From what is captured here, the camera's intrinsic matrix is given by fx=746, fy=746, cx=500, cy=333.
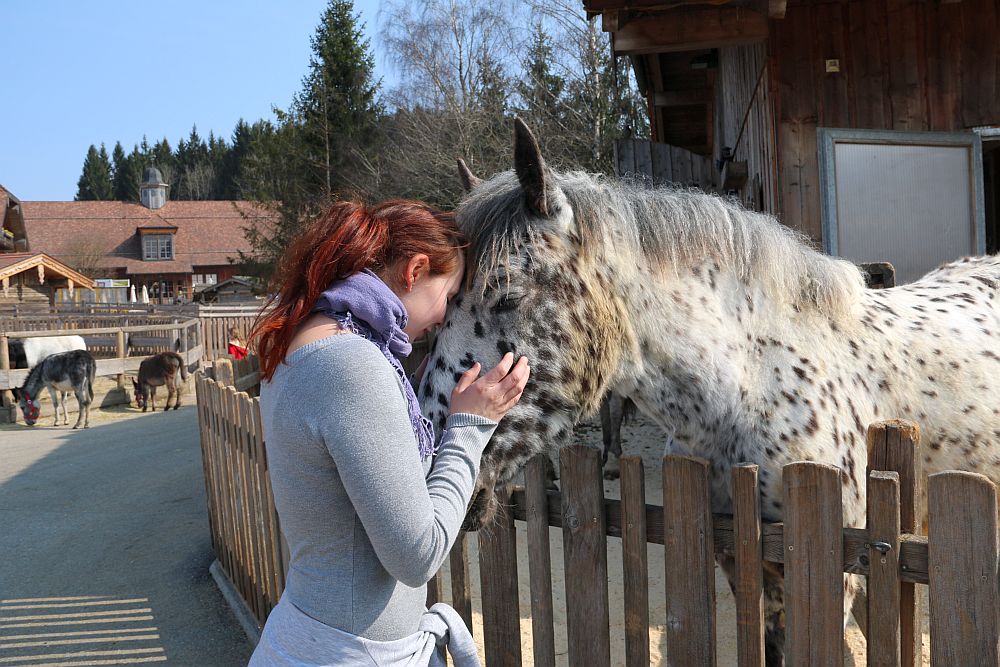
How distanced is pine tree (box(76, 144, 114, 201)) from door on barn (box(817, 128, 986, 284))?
98902mm

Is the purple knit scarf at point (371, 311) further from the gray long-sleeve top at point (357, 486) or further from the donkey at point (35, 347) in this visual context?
the donkey at point (35, 347)

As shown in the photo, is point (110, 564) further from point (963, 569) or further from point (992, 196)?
point (992, 196)

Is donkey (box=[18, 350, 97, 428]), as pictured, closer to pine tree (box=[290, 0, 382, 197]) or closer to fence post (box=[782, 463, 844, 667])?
fence post (box=[782, 463, 844, 667])

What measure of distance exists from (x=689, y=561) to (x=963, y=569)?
67cm

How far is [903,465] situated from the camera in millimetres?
1759

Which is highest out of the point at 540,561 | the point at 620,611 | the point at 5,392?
the point at 540,561

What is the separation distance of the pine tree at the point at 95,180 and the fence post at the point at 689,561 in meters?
101

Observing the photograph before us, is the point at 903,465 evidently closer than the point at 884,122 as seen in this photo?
Yes

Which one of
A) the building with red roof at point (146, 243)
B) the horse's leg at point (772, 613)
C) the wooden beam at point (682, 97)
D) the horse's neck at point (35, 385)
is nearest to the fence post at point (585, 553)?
the horse's leg at point (772, 613)

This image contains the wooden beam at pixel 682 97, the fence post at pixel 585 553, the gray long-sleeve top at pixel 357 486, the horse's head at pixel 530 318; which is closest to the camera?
the gray long-sleeve top at pixel 357 486

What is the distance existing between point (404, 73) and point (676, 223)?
92.9 ft

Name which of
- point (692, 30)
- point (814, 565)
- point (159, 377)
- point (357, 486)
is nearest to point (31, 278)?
point (159, 377)

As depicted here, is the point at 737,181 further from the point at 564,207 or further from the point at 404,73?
the point at 404,73

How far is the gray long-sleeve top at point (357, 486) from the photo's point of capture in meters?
1.40
